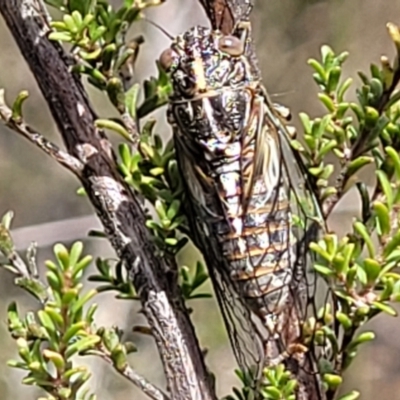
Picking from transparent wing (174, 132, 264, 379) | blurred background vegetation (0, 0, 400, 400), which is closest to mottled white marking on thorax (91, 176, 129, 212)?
transparent wing (174, 132, 264, 379)

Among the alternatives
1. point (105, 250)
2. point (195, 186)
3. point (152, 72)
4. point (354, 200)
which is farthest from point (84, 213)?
point (195, 186)

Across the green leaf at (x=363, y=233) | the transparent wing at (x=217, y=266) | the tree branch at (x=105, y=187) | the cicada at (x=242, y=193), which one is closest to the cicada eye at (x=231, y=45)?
the cicada at (x=242, y=193)

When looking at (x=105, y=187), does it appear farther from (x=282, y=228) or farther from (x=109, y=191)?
(x=282, y=228)

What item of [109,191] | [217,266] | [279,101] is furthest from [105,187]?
[279,101]

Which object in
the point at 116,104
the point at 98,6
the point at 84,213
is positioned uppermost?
the point at 84,213

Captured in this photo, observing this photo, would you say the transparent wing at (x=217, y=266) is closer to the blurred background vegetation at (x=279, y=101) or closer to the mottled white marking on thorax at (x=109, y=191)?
the mottled white marking on thorax at (x=109, y=191)

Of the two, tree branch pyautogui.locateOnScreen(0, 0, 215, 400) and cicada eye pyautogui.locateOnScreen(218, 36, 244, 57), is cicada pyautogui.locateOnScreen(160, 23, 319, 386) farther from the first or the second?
tree branch pyautogui.locateOnScreen(0, 0, 215, 400)

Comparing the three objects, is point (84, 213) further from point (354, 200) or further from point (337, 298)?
point (337, 298)
